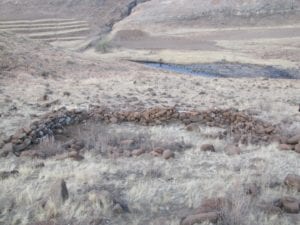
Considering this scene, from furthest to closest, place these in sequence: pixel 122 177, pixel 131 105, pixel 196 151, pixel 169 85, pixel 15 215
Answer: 1. pixel 169 85
2. pixel 131 105
3. pixel 196 151
4. pixel 122 177
5. pixel 15 215

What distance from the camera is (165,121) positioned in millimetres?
12914

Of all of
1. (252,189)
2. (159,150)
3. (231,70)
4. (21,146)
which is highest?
(252,189)

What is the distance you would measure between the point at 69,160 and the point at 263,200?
411 cm

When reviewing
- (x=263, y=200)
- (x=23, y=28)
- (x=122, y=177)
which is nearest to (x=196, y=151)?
(x=122, y=177)

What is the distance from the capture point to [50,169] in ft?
26.0

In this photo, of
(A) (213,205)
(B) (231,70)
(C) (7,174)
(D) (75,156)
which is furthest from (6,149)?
(B) (231,70)

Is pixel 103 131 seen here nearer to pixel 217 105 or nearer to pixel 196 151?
pixel 196 151

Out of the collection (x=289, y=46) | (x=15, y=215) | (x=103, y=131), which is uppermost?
(x=15, y=215)

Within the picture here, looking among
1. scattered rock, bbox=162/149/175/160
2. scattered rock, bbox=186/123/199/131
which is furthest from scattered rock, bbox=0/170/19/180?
scattered rock, bbox=186/123/199/131

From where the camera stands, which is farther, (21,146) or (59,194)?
(21,146)

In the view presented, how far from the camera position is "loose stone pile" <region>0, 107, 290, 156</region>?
10.8 metres

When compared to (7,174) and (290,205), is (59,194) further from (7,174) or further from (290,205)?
(290,205)

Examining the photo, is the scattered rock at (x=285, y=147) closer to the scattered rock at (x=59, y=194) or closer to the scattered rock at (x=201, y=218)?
the scattered rock at (x=201, y=218)

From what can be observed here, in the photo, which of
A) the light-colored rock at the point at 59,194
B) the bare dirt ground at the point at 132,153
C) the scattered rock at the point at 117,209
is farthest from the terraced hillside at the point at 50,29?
the scattered rock at the point at 117,209
